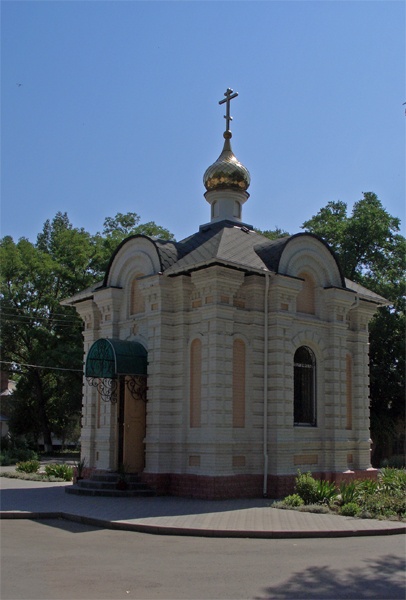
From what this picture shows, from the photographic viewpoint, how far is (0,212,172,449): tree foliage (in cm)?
3697

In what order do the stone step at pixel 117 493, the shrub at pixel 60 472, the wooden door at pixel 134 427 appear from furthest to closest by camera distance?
the shrub at pixel 60 472 → the wooden door at pixel 134 427 → the stone step at pixel 117 493

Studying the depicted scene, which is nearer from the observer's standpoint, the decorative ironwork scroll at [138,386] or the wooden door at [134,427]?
the decorative ironwork scroll at [138,386]

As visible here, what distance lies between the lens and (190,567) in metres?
8.77

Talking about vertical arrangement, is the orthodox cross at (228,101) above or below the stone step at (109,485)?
above

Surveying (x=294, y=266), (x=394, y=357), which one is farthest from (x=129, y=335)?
(x=394, y=357)

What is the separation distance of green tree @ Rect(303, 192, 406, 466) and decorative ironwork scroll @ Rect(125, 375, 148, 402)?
606 inches

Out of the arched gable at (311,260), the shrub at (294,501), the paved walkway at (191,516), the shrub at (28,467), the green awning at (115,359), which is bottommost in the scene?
the shrub at (28,467)

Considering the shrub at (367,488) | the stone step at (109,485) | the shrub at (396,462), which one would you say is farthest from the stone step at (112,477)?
the shrub at (396,462)

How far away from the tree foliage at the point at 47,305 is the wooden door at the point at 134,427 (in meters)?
17.7

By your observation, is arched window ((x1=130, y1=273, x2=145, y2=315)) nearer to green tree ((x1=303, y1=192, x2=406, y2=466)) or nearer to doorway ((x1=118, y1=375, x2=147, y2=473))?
doorway ((x1=118, y1=375, x2=147, y2=473))

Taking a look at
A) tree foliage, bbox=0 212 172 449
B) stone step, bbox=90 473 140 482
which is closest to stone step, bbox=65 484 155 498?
stone step, bbox=90 473 140 482

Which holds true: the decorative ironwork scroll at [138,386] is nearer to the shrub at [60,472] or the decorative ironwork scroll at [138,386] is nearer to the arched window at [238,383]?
the arched window at [238,383]

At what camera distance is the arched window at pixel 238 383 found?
16688 millimetres

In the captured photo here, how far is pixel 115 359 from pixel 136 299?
249 cm
